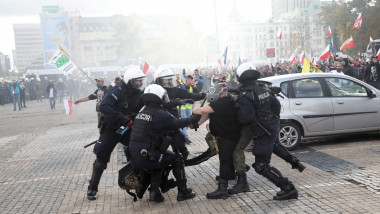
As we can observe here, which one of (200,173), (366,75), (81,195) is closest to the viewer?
(81,195)

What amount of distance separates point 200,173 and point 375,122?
Result: 4.01m

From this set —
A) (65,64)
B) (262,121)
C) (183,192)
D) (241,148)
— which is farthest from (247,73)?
(65,64)

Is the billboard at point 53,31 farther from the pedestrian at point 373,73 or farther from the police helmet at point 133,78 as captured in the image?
the police helmet at point 133,78

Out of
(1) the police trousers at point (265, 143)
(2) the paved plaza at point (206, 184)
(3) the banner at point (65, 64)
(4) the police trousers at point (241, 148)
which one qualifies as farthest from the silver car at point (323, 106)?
(3) the banner at point (65, 64)

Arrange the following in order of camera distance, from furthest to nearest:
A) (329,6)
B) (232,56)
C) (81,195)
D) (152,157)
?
(232,56) < (329,6) < (81,195) < (152,157)

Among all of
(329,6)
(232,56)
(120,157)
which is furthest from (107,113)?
(232,56)

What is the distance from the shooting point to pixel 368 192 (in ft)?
18.5

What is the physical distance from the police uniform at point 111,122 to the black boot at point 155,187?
867mm

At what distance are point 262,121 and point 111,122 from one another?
2.05 meters

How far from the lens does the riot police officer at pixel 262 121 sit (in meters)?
5.46

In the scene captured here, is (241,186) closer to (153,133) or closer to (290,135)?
(153,133)

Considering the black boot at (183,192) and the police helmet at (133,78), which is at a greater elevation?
the police helmet at (133,78)

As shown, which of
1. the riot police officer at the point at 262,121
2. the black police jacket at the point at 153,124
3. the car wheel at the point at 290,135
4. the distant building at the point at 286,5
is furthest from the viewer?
the distant building at the point at 286,5

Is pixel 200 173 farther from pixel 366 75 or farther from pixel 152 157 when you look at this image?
pixel 366 75
